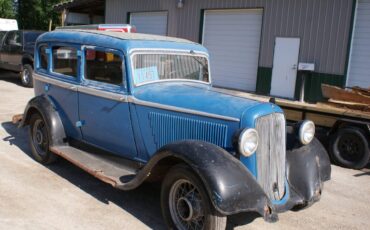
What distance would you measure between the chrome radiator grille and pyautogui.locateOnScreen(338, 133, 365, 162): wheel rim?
289 centimetres

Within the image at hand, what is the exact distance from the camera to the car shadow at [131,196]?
422cm

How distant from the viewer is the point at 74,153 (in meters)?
5.14

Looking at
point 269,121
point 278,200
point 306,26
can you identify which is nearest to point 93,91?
point 269,121

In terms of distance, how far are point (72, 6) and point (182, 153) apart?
17.9 meters

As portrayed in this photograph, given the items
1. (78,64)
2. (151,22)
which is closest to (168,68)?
(78,64)

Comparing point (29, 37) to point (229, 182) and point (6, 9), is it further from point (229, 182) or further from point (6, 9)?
point (6, 9)

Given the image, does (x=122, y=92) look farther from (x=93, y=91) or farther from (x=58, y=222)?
(x=58, y=222)

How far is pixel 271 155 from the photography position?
398 cm

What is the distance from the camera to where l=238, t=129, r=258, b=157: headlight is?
11.8 ft

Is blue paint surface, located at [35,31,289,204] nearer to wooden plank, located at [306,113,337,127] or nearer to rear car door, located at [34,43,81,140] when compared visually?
rear car door, located at [34,43,81,140]

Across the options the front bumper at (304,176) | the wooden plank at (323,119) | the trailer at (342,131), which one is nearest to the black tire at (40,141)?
the trailer at (342,131)

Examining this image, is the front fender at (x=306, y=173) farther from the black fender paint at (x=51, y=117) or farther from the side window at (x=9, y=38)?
the side window at (x=9, y=38)

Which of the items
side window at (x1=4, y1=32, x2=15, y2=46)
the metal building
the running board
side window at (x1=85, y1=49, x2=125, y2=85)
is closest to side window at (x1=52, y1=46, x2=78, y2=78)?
side window at (x1=85, y1=49, x2=125, y2=85)

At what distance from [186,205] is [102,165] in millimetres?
1387
